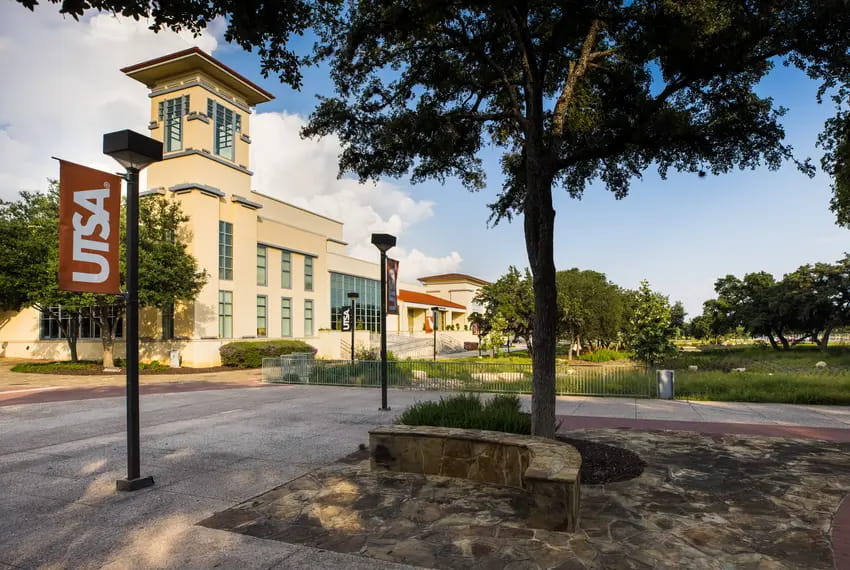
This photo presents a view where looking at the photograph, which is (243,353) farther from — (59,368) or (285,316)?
(59,368)

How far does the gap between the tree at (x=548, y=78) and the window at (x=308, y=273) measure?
27.9 meters

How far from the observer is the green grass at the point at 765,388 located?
1339 centimetres

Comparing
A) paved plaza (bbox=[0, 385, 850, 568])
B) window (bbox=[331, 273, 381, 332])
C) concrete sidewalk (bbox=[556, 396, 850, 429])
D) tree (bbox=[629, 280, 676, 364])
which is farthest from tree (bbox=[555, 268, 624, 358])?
paved plaza (bbox=[0, 385, 850, 568])

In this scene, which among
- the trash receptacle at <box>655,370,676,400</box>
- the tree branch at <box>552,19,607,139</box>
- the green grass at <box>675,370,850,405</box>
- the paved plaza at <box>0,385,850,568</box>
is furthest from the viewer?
the trash receptacle at <box>655,370,676,400</box>

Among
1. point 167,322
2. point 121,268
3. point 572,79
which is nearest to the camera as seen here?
point 572,79

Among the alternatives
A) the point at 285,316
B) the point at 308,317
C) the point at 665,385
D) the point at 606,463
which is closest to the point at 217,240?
the point at 285,316

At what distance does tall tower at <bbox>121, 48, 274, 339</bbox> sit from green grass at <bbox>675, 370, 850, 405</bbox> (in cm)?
2296

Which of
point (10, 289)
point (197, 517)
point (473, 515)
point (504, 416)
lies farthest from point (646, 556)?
point (10, 289)

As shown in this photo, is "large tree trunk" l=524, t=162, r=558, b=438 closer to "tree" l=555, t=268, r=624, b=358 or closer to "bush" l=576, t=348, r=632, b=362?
"tree" l=555, t=268, r=624, b=358

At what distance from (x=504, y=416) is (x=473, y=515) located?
8.48 feet

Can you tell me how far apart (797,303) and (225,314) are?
130 ft

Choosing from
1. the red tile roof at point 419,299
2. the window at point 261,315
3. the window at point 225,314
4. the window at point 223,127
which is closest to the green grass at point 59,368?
the window at point 225,314

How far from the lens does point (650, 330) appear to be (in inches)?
1054

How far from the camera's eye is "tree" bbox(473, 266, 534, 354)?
35.1m
